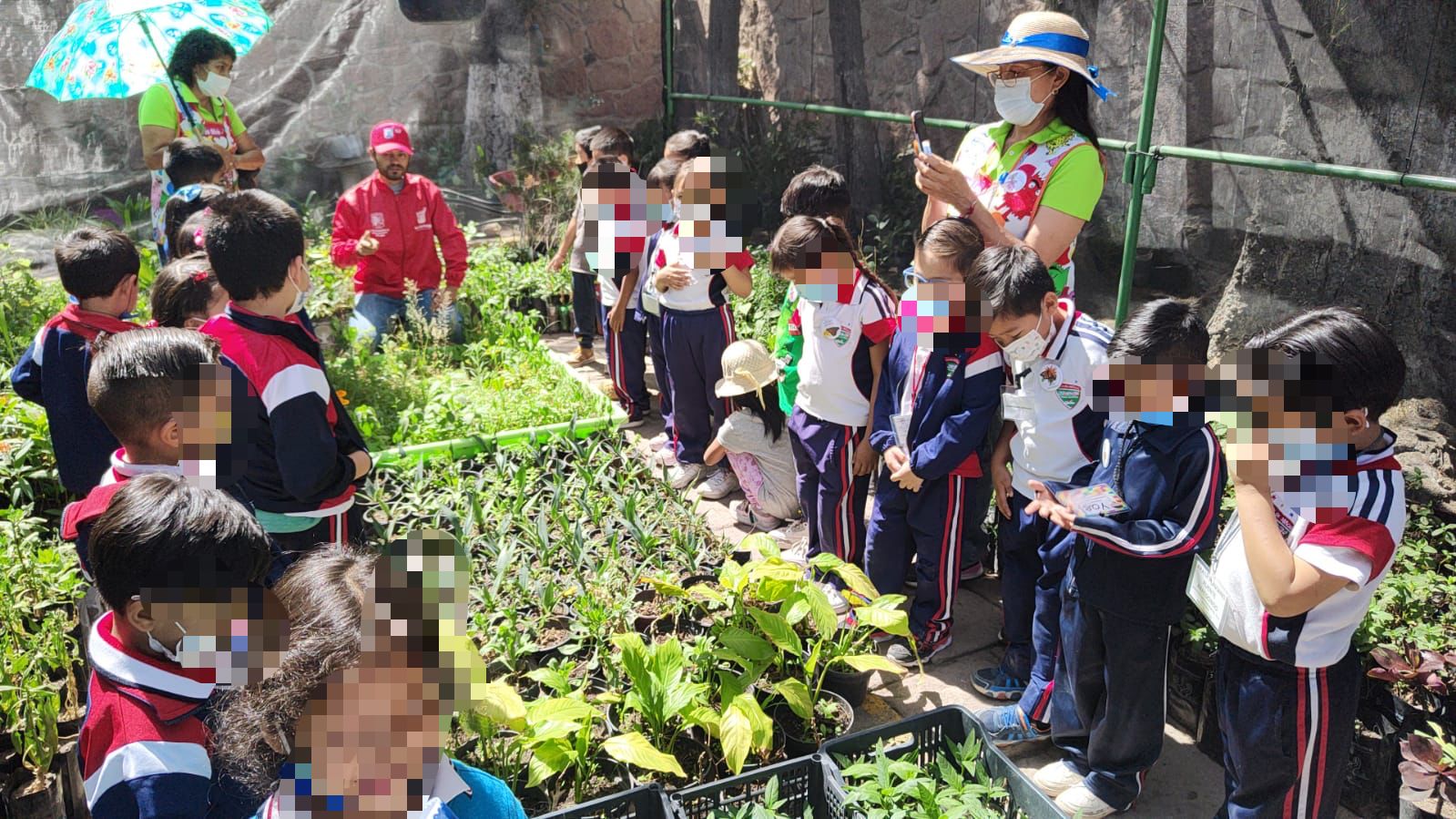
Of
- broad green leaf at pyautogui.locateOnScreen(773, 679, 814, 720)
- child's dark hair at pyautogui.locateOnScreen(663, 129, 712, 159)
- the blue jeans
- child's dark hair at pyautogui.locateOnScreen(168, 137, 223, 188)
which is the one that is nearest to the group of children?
child's dark hair at pyautogui.locateOnScreen(168, 137, 223, 188)

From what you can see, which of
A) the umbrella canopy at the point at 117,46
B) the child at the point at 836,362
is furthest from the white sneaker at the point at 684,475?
the umbrella canopy at the point at 117,46

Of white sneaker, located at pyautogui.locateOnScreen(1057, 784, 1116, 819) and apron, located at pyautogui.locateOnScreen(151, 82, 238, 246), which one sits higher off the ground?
apron, located at pyautogui.locateOnScreen(151, 82, 238, 246)

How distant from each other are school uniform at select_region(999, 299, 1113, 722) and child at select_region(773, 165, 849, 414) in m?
1.01

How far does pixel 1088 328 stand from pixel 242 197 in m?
2.40

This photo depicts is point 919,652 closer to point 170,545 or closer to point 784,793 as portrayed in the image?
point 784,793

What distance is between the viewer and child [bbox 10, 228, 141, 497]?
3.37 meters

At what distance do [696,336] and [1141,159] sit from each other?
6.52 ft

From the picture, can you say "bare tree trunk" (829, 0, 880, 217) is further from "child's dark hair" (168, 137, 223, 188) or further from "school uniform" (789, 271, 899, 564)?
"child's dark hair" (168, 137, 223, 188)

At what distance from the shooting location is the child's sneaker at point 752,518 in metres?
4.55

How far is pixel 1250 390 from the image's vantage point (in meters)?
2.14

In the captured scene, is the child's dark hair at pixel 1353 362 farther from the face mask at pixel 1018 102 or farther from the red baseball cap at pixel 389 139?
the red baseball cap at pixel 389 139

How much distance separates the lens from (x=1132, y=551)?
249 cm

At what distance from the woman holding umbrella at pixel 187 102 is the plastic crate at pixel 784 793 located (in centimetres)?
452

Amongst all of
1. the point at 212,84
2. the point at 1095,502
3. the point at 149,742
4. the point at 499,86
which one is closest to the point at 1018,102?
the point at 1095,502
